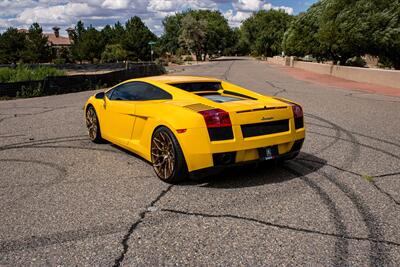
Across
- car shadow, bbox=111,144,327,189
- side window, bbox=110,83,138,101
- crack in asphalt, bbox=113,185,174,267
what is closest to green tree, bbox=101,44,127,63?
side window, bbox=110,83,138,101

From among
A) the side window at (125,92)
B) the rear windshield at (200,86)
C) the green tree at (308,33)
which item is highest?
the green tree at (308,33)

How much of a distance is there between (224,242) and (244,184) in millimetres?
1465

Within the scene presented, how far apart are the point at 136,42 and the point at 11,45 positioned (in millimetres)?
19896

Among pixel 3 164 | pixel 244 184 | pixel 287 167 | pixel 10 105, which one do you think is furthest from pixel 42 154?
pixel 10 105

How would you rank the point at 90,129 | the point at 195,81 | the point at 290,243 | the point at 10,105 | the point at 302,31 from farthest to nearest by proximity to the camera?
1. the point at 302,31
2. the point at 10,105
3. the point at 90,129
4. the point at 195,81
5. the point at 290,243

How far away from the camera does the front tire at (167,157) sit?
175 inches

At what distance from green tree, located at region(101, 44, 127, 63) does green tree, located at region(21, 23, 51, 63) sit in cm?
958

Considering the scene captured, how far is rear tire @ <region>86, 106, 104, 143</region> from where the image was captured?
6.64 m

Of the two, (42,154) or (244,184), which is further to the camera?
(42,154)

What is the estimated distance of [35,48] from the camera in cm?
6141

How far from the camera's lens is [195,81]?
5770mm

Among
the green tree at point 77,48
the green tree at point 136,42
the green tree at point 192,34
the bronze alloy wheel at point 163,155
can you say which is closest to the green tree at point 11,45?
the green tree at point 77,48

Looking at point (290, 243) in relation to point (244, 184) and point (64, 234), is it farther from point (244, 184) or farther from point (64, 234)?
point (64, 234)

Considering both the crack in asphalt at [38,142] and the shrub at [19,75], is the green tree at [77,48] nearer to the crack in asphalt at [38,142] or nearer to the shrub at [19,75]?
the shrub at [19,75]
